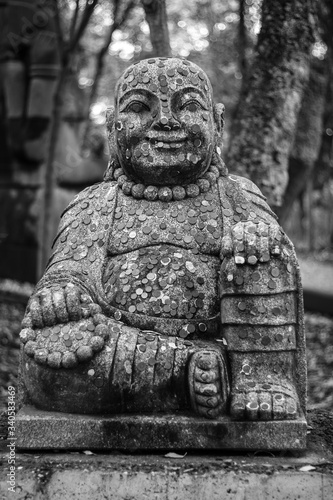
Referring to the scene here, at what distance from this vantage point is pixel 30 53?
1012 cm

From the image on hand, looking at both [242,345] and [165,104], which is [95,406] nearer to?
[242,345]

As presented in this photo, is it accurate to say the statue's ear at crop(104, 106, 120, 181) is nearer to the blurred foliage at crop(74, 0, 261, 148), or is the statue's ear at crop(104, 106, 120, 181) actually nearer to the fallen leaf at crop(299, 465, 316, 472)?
the fallen leaf at crop(299, 465, 316, 472)

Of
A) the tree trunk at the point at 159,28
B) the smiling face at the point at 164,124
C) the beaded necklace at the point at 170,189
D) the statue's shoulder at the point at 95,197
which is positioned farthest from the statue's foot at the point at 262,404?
the tree trunk at the point at 159,28

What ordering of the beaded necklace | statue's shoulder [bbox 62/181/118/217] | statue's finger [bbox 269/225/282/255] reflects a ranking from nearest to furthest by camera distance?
statue's finger [bbox 269/225/282/255], the beaded necklace, statue's shoulder [bbox 62/181/118/217]

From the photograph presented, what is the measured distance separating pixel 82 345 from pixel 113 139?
1228 millimetres

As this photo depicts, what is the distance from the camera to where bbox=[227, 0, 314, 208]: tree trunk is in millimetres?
5801

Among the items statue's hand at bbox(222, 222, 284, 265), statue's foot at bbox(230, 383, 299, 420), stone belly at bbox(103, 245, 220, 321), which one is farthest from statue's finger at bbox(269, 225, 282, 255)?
statue's foot at bbox(230, 383, 299, 420)

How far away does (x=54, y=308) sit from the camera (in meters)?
3.39

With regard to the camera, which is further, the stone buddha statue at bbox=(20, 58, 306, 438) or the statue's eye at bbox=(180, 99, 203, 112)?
the statue's eye at bbox=(180, 99, 203, 112)

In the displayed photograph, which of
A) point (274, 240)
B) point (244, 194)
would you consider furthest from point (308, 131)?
point (274, 240)

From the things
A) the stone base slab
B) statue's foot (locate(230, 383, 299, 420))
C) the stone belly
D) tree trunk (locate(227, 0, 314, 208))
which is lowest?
the stone base slab

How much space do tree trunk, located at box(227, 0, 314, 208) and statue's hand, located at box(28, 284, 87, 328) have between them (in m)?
2.81

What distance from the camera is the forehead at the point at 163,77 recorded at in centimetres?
372

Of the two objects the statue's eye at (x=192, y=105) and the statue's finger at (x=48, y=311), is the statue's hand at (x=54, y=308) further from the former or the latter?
the statue's eye at (x=192, y=105)
